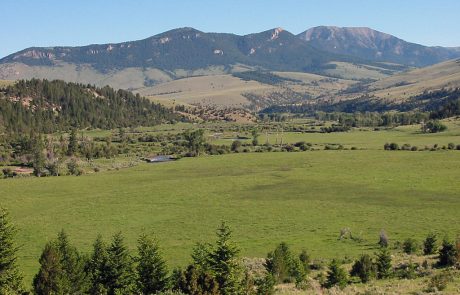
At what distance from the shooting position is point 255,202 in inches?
3423

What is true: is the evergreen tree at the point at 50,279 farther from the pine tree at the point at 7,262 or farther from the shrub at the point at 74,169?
the shrub at the point at 74,169

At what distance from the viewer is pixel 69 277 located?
135ft

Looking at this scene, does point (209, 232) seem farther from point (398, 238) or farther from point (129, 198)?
point (129, 198)

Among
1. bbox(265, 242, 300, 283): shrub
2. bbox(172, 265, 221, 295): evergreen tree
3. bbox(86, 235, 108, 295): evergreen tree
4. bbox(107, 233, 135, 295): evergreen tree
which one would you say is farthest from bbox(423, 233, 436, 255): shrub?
bbox(86, 235, 108, 295): evergreen tree

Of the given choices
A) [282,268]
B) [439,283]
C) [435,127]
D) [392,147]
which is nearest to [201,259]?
[282,268]

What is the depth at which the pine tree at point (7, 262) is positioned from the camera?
132 feet

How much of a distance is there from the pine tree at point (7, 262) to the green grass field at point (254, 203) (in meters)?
11.3

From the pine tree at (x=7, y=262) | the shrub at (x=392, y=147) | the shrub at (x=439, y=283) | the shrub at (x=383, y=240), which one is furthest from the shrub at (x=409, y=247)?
the shrub at (x=392, y=147)

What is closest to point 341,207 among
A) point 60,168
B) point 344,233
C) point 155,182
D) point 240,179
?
point 344,233

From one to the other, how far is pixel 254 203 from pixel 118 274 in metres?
44.9

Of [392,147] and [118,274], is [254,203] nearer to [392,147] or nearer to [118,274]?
[118,274]

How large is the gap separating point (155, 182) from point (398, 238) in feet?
195

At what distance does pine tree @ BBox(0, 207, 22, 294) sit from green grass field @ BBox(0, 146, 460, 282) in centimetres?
1133

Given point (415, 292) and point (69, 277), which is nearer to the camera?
point (415, 292)
